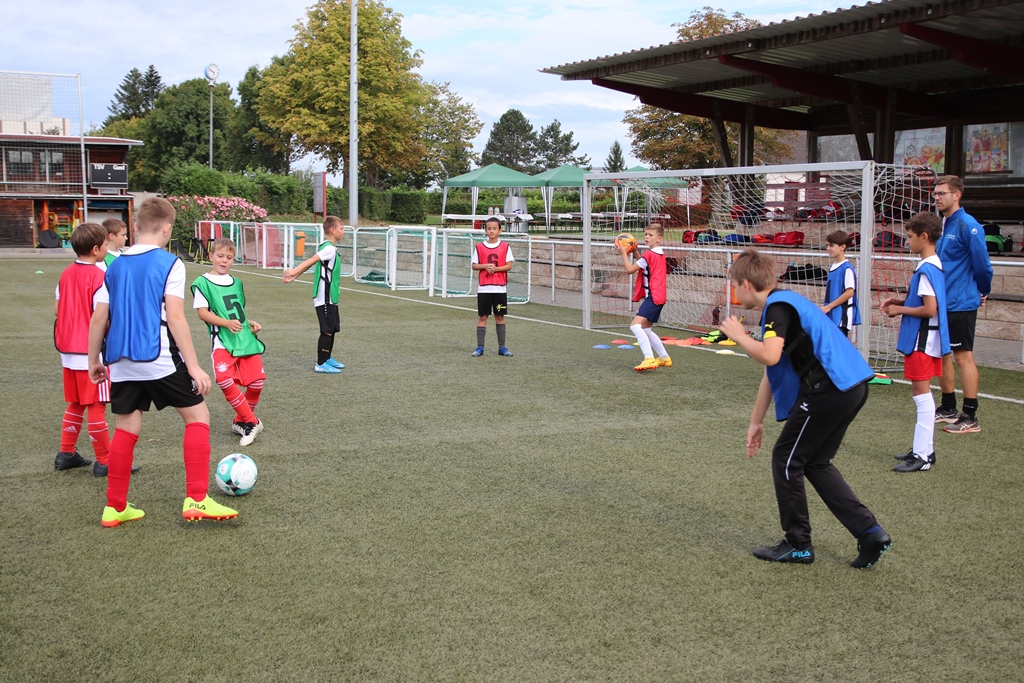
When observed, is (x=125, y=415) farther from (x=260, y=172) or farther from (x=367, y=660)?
(x=260, y=172)

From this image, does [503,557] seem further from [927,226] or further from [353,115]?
[353,115]

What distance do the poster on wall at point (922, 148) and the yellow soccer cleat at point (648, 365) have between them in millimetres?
13841

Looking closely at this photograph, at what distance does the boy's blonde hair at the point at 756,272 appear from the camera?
4.05 metres

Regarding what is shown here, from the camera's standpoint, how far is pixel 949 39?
1480 centimetres

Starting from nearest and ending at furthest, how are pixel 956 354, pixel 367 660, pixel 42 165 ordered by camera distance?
pixel 367 660
pixel 956 354
pixel 42 165

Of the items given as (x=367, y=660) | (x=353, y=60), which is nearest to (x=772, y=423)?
(x=367, y=660)

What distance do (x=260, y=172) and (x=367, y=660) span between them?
142 ft

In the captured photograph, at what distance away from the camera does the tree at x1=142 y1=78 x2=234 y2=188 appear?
75.2m

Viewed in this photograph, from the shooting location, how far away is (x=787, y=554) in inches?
168

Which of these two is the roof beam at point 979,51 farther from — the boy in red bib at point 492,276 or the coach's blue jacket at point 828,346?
the coach's blue jacket at point 828,346

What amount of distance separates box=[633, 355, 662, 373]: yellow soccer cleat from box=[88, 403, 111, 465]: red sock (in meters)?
5.58

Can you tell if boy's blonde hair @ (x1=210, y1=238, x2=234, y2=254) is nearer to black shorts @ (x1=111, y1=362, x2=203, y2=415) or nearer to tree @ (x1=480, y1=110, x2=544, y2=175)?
black shorts @ (x1=111, y1=362, x2=203, y2=415)

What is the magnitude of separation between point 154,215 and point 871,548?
373 cm

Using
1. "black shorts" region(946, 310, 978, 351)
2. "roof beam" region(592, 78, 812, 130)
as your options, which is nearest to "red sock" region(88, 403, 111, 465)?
"black shorts" region(946, 310, 978, 351)
